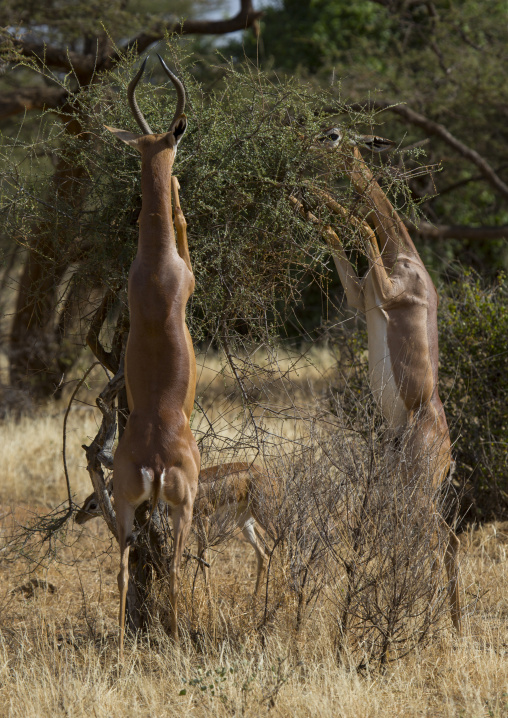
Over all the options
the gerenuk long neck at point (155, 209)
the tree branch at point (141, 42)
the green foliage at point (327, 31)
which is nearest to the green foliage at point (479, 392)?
the gerenuk long neck at point (155, 209)

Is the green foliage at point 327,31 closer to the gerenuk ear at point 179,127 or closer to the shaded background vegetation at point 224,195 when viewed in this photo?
the shaded background vegetation at point 224,195

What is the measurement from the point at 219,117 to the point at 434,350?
1.94 m

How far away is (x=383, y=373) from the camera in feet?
15.9

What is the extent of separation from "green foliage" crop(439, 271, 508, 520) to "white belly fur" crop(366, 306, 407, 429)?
5.83 ft

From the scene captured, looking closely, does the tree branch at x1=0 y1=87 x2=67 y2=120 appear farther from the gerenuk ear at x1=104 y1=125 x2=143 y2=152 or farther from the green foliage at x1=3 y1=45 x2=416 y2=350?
the gerenuk ear at x1=104 y1=125 x2=143 y2=152

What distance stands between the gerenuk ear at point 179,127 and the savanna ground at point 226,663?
138cm

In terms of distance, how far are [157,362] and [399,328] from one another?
174 centimetres

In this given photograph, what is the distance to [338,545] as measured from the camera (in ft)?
15.5

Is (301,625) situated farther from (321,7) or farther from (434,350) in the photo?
(321,7)

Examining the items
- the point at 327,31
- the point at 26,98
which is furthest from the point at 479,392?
the point at 327,31

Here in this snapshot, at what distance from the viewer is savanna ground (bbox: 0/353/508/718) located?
375 centimetres

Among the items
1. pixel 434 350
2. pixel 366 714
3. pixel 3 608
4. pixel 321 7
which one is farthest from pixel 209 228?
pixel 321 7

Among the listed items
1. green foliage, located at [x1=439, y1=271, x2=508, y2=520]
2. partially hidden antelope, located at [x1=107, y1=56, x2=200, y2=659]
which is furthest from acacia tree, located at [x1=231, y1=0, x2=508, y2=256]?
partially hidden antelope, located at [x1=107, y1=56, x2=200, y2=659]

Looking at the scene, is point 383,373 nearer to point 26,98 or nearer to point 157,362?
point 157,362
